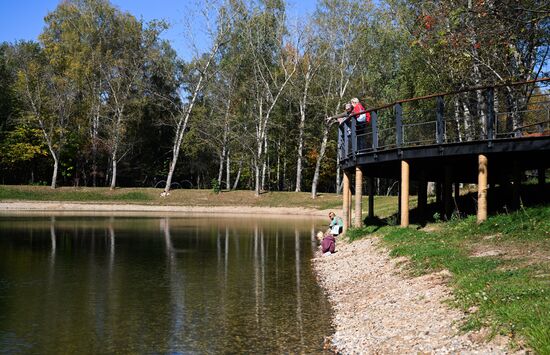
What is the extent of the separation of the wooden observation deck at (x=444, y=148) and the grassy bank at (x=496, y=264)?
149 centimetres

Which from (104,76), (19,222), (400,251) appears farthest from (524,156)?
(104,76)

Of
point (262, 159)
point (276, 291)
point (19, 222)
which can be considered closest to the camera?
point (276, 291)

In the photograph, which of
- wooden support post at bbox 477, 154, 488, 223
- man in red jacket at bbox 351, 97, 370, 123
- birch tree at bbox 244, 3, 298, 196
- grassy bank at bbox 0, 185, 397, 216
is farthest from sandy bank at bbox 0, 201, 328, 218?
wooden support post at bbox 477, 154, 488, 223

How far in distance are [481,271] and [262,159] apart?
47034mm

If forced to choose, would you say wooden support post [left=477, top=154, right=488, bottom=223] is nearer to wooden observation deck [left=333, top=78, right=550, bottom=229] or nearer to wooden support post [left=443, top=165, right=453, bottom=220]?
wooden observation deck [left=333, top=78, right=550, bottom=229]

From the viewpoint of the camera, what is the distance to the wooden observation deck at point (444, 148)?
1677 centimetres

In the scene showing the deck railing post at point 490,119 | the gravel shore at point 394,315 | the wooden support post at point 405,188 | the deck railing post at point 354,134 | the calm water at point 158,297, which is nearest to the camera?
the gravel shore at point 394,315

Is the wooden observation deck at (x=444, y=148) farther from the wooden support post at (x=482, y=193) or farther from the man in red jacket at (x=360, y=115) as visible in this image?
the man in red jacket at (x=360, y=115)

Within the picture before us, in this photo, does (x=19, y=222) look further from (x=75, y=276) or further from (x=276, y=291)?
(x=276, y=291)

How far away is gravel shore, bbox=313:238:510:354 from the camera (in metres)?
8.07

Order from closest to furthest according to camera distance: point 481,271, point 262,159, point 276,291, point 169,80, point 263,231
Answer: point 481,271
point 276,291
point 263,231
point 262,159
point 169,80

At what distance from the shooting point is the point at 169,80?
66.6 meters

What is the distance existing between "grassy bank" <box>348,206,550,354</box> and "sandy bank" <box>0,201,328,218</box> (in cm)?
3142

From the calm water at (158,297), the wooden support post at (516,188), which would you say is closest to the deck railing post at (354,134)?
the calm water at (158,297)
